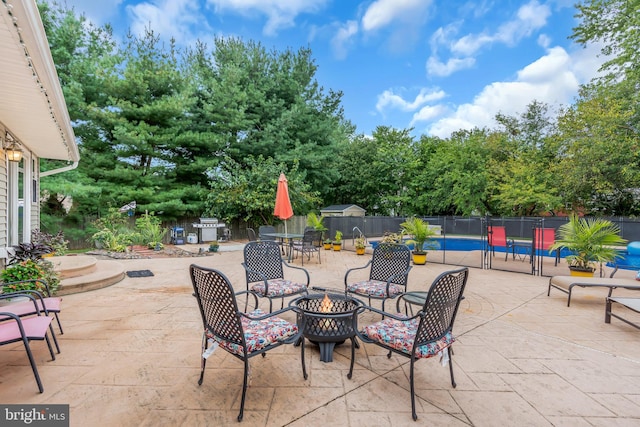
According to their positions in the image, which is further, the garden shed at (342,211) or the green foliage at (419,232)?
the garden shed at (342,211)

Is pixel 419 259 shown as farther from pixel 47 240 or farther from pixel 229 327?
pixel 47 240

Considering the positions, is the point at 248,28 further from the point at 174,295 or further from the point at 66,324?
the point at 66,324

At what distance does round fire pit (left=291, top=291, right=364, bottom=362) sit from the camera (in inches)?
93.9

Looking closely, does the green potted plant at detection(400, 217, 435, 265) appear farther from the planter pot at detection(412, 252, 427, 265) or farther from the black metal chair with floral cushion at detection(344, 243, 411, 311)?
the black metal chair with floral cushion at detection(344, 243, 411, 311)

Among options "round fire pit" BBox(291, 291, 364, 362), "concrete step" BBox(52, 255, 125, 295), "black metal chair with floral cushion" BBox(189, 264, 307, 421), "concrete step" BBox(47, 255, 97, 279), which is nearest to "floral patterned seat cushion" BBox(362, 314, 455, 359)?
"round fire pit" BBox(291, 291, 364, 362)

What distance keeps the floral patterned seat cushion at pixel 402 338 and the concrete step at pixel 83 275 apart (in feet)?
15.9

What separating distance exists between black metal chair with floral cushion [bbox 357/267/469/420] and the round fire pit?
17 centimetres

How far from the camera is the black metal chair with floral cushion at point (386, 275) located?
3422 millimetres

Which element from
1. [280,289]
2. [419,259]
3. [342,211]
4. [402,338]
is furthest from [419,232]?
[342,211]

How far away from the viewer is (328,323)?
8.39 ft

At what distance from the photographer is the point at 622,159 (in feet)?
39.1

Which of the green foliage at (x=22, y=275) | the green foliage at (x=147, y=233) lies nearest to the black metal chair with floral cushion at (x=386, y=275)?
the green foliage at (x=22, y=275)

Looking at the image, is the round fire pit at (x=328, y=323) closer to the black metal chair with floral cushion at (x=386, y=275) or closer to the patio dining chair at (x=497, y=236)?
the black metal chair with floral cushion at (x=386, y=275)

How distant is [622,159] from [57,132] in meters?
17.8
